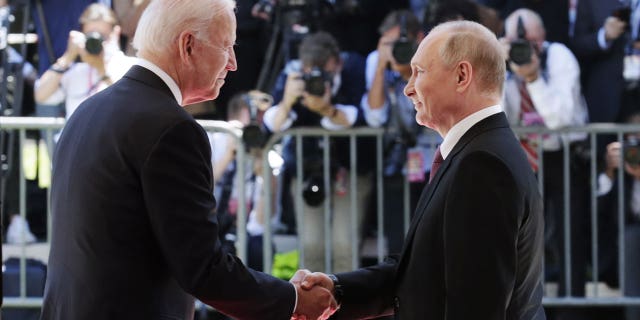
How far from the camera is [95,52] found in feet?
22.5

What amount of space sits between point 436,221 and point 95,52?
390 cm

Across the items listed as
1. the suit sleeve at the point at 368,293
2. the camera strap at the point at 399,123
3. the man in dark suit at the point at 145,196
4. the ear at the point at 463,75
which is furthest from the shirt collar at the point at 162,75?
the camera strap at the point at 399,123

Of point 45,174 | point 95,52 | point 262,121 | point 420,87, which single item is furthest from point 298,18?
point 420,87

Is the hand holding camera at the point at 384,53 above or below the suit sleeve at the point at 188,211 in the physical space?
above

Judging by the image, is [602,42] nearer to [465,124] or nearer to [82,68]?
[82,68]

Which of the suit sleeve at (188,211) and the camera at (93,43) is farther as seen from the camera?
the camera at (93,43)

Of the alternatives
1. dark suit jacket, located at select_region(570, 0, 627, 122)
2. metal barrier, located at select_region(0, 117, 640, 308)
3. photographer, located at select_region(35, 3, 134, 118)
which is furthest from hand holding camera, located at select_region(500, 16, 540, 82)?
photographer, located at select_region(35, 3, 134, 118)

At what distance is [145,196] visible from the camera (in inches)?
130

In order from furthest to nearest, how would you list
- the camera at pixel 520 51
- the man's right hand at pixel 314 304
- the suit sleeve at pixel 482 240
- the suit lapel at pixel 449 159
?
the camera at pixel 520 51 < the man's right hand at pixel 314 304 < the suit lapel at pixel 449 159 < the suit sleeve at pixel 482 240

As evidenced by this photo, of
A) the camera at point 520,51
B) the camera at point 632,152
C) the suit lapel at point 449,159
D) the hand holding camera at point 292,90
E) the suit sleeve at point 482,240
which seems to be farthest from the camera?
the hand holding camera at point 292,90

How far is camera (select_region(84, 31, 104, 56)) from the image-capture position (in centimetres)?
682

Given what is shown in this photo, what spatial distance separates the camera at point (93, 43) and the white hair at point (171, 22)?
3380 mm

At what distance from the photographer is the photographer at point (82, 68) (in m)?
6.89

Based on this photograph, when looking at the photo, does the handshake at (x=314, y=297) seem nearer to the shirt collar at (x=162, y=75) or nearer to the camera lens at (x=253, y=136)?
the shirt collar at (x=162, y=75)
